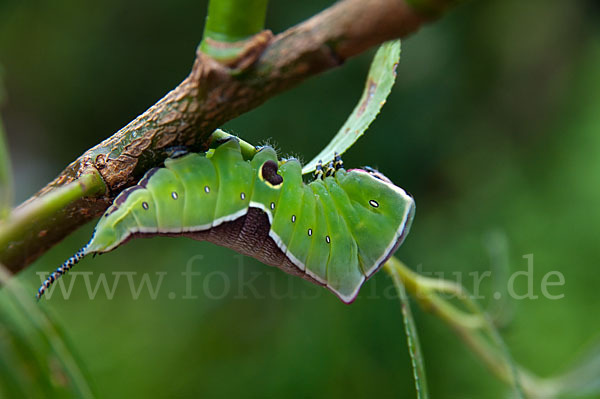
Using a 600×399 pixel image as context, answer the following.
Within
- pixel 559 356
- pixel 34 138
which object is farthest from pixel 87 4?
pixel 559 356

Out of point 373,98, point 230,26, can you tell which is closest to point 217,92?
point 230,26

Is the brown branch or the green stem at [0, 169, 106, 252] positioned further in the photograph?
the green stem at [0, 169, 106, 252]

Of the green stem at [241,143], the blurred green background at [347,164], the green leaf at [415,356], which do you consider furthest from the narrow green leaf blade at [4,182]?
the blurred green background at [347,164]

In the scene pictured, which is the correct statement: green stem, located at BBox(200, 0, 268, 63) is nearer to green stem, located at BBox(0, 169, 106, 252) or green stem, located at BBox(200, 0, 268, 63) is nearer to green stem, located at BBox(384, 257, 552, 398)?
green stem, located at BBox(0, 169, 106, 252)

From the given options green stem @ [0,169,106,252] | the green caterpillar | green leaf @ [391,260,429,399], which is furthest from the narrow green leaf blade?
green leaf @ [391,260,429,399]

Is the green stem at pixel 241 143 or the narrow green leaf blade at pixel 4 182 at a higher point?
the green stem at pixel 241 143

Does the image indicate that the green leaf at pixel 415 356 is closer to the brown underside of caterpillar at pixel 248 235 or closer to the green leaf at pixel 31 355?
the brown underside of caterpillar at pixel 248 235
